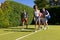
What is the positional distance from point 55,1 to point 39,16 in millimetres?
58746

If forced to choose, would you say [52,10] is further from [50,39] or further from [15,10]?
[50,39]

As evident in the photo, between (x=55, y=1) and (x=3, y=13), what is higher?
(x=55, y=1)

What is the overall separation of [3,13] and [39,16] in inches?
223

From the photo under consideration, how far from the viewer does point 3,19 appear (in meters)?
23.5

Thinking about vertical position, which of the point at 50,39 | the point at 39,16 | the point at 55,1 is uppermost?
the point at 55,1

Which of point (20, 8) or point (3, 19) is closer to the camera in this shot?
point (3, 19)

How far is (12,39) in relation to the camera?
11.6 meters

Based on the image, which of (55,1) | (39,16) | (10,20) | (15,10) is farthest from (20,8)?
(55,1)

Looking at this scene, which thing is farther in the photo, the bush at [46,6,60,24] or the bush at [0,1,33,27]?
the bush at [46,6,60,24]

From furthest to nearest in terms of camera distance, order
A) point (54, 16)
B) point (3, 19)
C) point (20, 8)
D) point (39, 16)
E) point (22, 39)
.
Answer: point (54, 16) → point (20, 8) → point (3, 19) → point (39, 16) → point (22, 39)

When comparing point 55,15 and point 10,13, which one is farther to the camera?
point 55,15

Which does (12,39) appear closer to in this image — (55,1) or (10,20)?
(10,20)

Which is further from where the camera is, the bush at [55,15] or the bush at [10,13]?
the bush at [55,15]

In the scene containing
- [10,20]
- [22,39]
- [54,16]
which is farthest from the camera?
[54,16]
